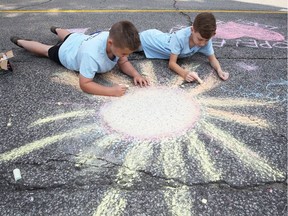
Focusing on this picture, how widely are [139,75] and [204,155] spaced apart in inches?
43.4

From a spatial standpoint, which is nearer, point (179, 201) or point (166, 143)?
point (179, 201)

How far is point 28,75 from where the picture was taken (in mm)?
2850

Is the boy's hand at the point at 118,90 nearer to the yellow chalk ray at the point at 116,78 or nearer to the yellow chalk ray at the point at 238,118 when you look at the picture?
the yellow chalk ray at the point at 116,78

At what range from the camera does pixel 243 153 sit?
196 centimetres

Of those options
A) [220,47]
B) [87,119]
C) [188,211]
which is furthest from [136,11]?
[188,211]

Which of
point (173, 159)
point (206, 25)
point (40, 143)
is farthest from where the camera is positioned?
point (206, 25)

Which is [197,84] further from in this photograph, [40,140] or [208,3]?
[208,3]

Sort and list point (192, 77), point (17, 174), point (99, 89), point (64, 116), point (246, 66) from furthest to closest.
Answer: point (246, 66)
point (192, 77)
point (99, 89)
point (64, 116)
point (17, 174)

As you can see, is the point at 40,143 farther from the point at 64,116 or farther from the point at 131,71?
the point at 131,71

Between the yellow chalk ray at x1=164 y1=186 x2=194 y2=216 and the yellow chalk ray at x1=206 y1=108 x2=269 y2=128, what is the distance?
2.58 feet

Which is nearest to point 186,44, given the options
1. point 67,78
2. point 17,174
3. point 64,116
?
point 67,78

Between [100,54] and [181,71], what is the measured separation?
0.76 meters

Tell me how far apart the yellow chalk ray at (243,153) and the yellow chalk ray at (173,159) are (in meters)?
0.28

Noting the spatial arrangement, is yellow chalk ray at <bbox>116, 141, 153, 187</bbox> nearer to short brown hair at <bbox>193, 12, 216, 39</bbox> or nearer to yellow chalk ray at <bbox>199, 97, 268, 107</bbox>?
yellow chalk ray at <bbox>199, 97, 268, 107</bbox>
